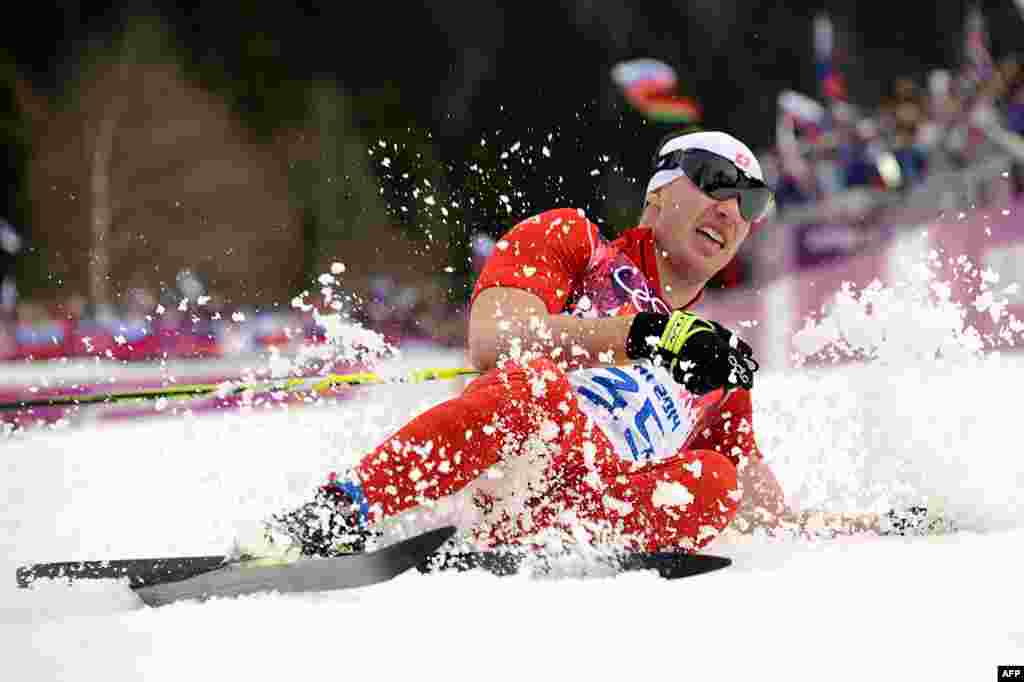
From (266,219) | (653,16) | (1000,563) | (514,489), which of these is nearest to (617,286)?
(514,489)

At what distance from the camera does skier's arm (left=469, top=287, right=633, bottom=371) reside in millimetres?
2725

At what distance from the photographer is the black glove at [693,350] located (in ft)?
8.52

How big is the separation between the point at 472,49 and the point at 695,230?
32.8m

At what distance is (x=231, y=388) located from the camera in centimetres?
303

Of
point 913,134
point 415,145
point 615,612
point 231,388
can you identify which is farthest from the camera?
point 415,145

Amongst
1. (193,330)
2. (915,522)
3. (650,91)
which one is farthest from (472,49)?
(915,522)

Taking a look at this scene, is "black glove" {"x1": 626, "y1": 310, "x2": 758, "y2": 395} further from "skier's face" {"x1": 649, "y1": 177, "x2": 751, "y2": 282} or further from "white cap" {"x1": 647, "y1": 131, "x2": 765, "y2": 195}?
"white cap" {"x1": 647, "y1": 131, "x2": 765, "y2": 195}

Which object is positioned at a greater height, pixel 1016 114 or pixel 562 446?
pixel 1016 114

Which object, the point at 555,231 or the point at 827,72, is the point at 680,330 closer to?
the point at 555,231

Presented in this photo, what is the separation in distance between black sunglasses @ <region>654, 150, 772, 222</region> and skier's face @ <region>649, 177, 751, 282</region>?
0.02m

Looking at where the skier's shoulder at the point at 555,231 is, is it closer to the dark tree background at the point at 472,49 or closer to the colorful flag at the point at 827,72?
the colorful flag at the point at 827,72

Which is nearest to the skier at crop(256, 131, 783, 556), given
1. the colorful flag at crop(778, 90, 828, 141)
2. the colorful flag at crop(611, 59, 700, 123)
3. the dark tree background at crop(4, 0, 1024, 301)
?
the colorful flag at crop(611, 59, 700, 123)

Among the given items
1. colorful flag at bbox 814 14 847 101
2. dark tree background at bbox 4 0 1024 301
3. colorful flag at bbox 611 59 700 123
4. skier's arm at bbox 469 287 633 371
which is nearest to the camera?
skier's arm at bbox 469 287 633 371

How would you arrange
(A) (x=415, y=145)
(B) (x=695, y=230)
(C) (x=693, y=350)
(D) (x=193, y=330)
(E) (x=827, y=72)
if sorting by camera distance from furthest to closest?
(E) (x=827, y=72) → (A) (x=415, y=145) → (D) (x=193, y=330) → (B) (x=695, y=230) → (C) (x=693, y=350)
